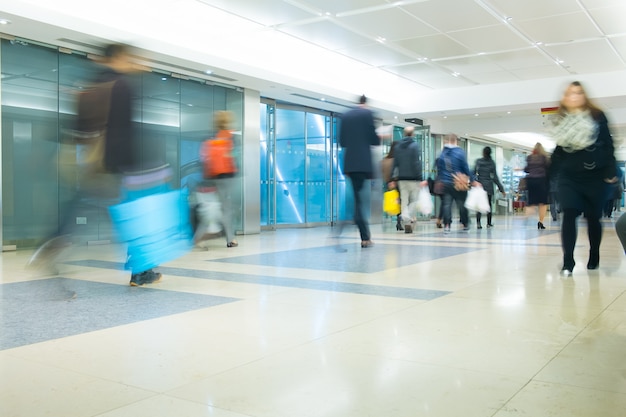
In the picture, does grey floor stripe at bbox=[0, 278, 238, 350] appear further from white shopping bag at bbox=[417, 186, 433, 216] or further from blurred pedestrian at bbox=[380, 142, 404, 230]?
white shopping bag at bbox=[417, 186, 433, 216]

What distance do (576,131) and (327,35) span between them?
23.7ft

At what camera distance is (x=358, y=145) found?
316 inches

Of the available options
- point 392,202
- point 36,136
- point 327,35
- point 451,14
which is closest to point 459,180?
point 392,202

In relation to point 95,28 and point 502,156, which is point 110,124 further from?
point 502,156

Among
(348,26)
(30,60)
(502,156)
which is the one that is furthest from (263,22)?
(502,156)

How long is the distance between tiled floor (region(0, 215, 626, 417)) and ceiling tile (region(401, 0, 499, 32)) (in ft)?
18.4

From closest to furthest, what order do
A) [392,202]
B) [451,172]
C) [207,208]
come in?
[207,208] → [451,172] → [392,202]

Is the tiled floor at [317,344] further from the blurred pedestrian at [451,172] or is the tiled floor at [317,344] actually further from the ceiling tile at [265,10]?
the blurred pedestrian at [451,172]

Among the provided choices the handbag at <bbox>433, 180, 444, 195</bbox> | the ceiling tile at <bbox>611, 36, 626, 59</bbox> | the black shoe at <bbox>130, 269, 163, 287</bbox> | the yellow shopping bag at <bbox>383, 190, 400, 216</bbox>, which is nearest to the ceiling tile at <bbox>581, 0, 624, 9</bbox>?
the ceiling tile at <bbox>611, 36, 626, 59</bbox>

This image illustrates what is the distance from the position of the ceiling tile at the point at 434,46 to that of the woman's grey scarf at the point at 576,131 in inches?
271

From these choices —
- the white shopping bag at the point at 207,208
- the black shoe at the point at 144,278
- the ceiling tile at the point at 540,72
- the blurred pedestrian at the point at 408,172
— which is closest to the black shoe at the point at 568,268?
the black shoe at the point at 144,278

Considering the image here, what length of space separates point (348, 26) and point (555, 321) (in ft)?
28.1

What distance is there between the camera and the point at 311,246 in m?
9.06

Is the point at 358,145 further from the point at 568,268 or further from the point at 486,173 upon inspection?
the point at 486,173
